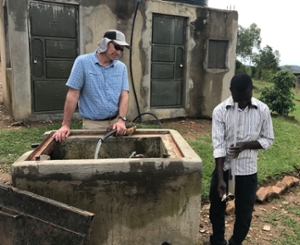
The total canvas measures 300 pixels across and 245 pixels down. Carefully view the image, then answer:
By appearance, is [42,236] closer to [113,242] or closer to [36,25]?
[113,242]

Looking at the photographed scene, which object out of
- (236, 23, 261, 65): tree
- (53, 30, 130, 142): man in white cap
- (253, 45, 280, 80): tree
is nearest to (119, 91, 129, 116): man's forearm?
(53, 30, 130, 142): man in white cap

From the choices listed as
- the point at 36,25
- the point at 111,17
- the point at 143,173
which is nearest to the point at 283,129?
the point at 111,17

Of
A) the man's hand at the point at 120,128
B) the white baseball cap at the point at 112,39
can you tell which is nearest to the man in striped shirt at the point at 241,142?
the man's hand at the point at 120,128

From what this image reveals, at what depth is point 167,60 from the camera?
7.93 m

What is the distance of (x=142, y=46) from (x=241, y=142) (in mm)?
5279

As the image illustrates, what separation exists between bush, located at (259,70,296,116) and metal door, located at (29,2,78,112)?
680 cm

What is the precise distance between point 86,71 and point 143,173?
1.15 metres

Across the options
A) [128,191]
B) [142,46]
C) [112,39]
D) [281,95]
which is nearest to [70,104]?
[112,39]

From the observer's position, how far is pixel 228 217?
3.64 meters

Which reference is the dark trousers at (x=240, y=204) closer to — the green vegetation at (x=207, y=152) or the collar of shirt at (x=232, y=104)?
the collar of shirt at (x=232, y=104)

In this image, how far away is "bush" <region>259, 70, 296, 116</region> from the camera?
10438mm

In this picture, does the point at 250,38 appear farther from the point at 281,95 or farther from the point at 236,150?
the point at 236,150

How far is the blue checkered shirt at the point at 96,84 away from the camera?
9.41 feet

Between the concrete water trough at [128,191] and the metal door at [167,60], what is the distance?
554 centimetres
